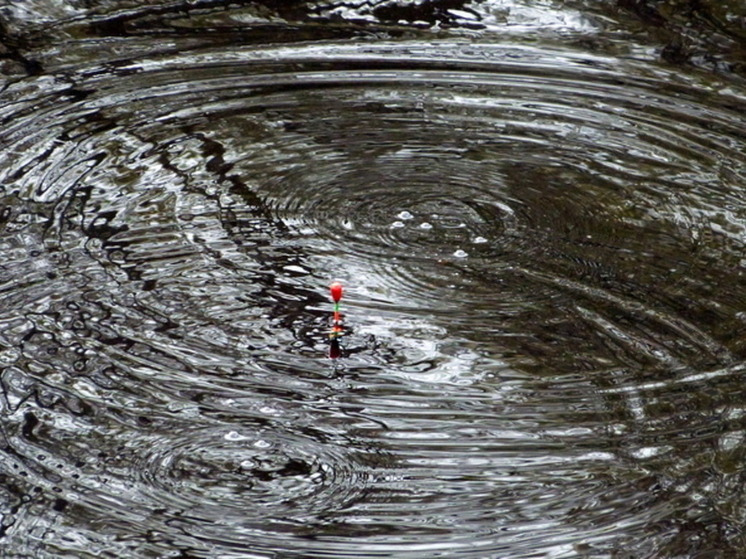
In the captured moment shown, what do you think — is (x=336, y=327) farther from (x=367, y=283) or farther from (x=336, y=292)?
(x=367, y=283)

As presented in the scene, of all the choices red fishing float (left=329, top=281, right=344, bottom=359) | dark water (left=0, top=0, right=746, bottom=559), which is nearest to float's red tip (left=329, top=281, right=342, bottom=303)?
red fishing float (left=329, top=281, right=344, bottom=359)

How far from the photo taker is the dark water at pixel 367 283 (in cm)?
249

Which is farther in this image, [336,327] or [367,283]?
[367,283]

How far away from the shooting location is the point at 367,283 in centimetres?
329

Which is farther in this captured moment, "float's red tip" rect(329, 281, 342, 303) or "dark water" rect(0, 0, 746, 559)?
"float's red tip" rect(329, 281, 342, 303)

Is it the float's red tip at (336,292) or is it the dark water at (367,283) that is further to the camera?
the float's red tip at (336,292)

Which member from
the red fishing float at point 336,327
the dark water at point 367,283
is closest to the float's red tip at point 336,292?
the red fishing float at point 336,327

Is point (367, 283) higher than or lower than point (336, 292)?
lower

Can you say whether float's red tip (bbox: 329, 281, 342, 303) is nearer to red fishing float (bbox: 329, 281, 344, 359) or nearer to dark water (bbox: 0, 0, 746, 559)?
red fishing float (bbox: 329, 281, 344, 359)

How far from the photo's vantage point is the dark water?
2494 millimetres

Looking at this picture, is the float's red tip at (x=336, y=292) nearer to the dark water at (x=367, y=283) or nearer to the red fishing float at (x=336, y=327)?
the red fishing float at (x=336, y=327)

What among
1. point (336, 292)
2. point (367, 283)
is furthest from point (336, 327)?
point (367, 283)

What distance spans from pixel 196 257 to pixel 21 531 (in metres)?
1.16

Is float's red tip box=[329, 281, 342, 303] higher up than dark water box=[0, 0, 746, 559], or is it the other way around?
float's red tip box=[329, 281, 342, 303]
